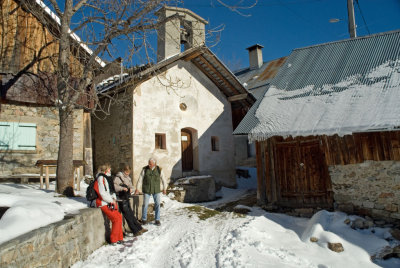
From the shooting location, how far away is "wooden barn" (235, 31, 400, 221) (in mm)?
6824

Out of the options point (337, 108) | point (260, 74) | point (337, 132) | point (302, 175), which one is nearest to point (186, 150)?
point (302, 175)

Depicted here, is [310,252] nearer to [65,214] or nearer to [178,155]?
[65,214]

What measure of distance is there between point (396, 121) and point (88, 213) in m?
6.63

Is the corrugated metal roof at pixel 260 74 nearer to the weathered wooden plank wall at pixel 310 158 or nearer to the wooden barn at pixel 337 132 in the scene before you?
the wooden barn at pixel 337 132

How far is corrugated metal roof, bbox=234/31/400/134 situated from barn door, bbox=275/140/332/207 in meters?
1.40

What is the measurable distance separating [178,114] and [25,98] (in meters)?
5.53

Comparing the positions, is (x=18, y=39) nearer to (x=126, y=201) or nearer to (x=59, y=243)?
(x=126, y=201)

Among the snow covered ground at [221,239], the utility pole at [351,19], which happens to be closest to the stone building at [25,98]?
the snow covered ground at [221,239]

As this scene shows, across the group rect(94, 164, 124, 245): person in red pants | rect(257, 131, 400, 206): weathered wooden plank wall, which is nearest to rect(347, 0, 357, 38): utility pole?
rect(257, 131, 400, 206): weathered wooden plank wall

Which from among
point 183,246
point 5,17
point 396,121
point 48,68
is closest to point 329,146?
point 396,121

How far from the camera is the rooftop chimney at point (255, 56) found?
20.3 meters

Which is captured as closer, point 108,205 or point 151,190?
point 108,205

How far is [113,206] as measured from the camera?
17.9 ft

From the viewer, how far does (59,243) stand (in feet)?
13.3
